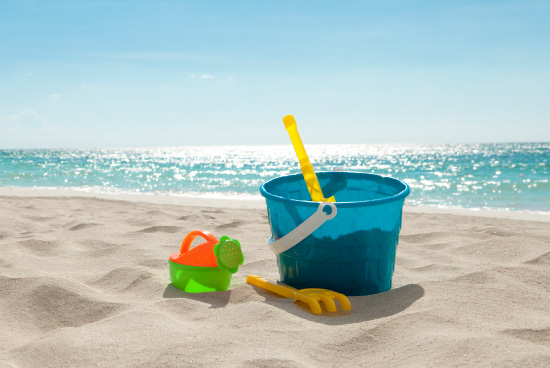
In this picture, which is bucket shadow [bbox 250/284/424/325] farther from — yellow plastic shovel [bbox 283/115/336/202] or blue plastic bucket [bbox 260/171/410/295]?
yellow plastic shovel [bbox 283/115/336/202]

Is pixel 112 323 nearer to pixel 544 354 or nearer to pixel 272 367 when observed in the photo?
pixel 272 367

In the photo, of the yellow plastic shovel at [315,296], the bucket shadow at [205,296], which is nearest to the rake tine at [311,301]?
the yellow plastic shovel at [315,296]

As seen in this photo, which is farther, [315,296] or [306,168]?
[306,168]

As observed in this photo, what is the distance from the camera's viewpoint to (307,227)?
162 cm

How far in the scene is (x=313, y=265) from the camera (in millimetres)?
1761

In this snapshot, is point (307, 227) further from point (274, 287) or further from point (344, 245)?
point (274, 287)

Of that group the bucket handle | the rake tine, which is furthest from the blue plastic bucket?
the rake tine

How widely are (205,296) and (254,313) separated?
320 millimetres

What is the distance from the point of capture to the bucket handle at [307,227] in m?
1.58

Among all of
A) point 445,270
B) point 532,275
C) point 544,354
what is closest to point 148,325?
point 544,354

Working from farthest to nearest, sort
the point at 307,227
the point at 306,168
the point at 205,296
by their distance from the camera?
the point at 306,168 → the point at 205,296 → the point at 307,227

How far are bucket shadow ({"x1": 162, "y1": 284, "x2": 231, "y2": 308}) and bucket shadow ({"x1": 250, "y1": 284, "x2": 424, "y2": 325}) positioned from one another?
0.50 ft

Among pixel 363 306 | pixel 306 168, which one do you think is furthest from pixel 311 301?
pixel 306 168

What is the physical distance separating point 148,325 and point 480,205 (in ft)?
20.7
